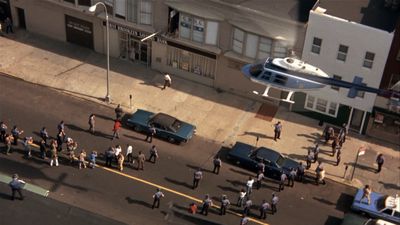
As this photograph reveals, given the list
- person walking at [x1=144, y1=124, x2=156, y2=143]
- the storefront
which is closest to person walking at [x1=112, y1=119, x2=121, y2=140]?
person walking at [x1=144, y1=124, x2=156, y2=143]

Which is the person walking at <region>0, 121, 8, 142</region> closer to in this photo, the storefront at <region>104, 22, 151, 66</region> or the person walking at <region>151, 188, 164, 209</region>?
the person walking at <region>151, 188, 164, 209</region>

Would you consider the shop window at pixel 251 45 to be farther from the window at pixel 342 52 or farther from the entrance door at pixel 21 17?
the entrance door at pixel 21 17

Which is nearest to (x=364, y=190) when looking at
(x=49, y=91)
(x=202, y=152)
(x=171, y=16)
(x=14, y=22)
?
(x=202, y=152)

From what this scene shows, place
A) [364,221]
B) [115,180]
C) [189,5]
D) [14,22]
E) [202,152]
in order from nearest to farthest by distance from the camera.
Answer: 1. [364,221]
2. [115,180]
3. [202,152]
4. [189,5]
5. [14,22]

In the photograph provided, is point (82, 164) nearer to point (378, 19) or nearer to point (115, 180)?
point (115, 180)

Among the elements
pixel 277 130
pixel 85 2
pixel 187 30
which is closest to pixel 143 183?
pixel 277 130

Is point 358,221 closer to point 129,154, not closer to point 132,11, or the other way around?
point 129,154
